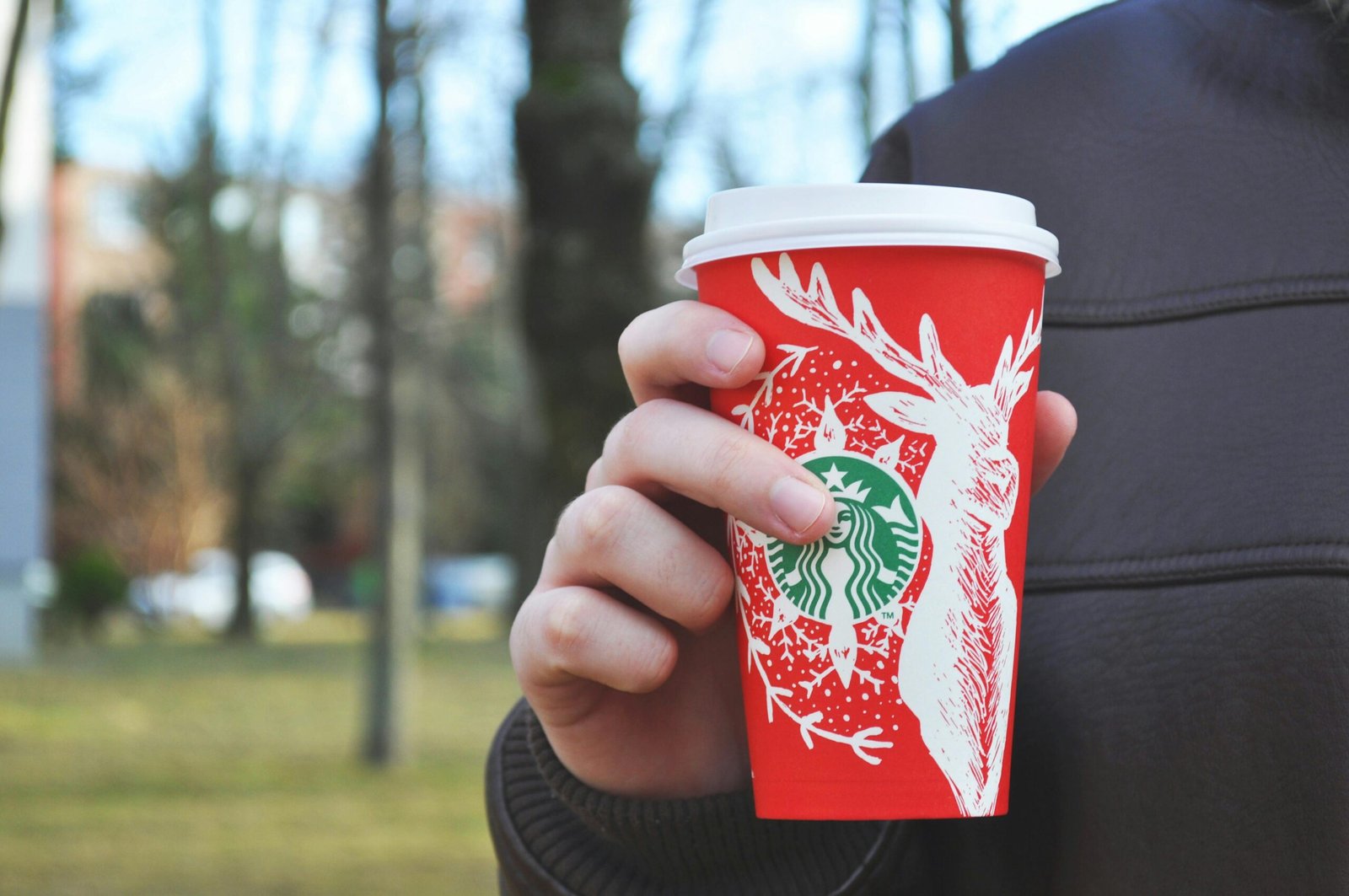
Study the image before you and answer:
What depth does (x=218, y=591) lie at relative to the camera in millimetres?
28516

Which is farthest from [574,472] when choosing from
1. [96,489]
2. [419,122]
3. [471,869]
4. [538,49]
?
[96,489]

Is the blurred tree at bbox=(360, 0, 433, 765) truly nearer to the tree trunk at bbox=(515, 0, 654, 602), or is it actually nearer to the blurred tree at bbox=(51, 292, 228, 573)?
the tree trunk at bbox=(515, 0, 654, 602)

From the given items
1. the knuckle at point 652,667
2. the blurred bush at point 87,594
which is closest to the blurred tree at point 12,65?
the knuckle at point 652,667

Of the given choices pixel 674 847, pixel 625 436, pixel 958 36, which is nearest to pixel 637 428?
pixel 625 436

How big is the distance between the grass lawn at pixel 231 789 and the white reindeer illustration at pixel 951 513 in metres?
4.66

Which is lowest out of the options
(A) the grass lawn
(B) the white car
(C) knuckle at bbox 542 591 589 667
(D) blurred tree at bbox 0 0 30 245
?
(B) the white car

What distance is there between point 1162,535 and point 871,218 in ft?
1.25

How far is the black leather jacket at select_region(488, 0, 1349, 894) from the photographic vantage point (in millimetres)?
1006

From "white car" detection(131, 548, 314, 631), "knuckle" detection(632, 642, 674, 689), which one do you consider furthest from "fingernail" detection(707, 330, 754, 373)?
"white car" detection(131, 548, 314, 631)

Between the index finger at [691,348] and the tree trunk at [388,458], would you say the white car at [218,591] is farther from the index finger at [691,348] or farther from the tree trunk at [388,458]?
the index finger at [691,348]

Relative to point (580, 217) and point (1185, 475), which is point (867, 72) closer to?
point (580, 217)

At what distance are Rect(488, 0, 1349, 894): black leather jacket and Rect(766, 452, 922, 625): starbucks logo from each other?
25 cm

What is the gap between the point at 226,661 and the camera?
1452 cm

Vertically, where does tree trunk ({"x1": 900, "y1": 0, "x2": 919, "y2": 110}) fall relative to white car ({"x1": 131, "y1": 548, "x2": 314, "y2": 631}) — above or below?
above
